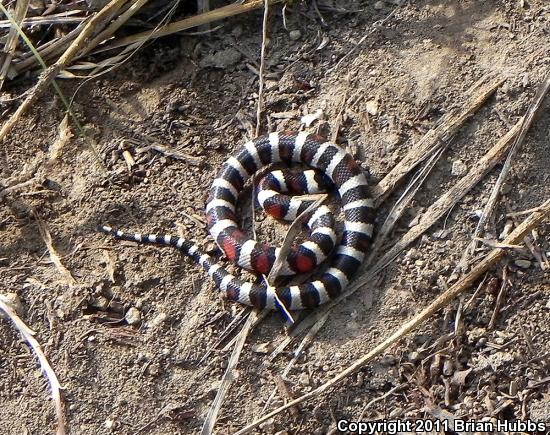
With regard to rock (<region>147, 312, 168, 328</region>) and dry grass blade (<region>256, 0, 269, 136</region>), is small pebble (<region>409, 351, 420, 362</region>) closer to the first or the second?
rock (<region>147, 312, 168, 328</region>)

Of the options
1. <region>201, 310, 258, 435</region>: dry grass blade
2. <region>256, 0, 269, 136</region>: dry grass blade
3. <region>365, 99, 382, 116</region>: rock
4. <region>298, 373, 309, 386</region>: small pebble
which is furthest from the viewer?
<region>256, 0, 269, 136</region>: dry grass blade

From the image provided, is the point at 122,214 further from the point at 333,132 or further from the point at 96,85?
the point at 333,132

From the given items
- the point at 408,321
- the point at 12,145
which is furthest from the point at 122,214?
the point at 408,321

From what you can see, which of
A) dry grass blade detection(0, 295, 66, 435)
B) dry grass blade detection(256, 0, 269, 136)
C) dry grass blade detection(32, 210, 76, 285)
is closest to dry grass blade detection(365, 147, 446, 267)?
dry grass blade detection(256, 0, 269, 136)

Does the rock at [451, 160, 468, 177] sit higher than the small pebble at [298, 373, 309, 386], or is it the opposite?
the rock at [451, 160, 468, 177]

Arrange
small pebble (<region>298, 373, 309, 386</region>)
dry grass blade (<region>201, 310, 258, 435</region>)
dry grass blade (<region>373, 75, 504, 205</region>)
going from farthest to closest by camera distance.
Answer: dry grass blade (<region>373, 75, 504, 205</region>), small pebble (<region>298, 373, 309, 386</region>), dry grass blade (<region>201, 310, 258, 435</region>)
